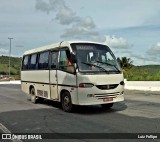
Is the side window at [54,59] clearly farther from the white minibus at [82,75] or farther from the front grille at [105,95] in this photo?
the front grille at [105,95]

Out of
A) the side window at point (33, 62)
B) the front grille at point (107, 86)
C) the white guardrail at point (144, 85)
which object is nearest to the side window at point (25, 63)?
the side window at point (33, 62)

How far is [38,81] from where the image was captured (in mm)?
16469

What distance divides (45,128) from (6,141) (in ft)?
5.70

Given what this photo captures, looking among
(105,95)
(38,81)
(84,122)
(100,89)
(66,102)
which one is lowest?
(84,122)

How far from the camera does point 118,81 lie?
13.0 m

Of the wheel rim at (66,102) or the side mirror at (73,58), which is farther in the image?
the wheel rim at (66,102)

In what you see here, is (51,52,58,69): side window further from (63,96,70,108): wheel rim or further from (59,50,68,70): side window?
(63,96,70,108): wheel rim

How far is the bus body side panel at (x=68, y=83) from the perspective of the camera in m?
12.6

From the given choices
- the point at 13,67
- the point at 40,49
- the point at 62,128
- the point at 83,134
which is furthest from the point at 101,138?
the point at 13,67

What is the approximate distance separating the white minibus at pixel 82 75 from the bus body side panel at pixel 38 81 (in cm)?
9

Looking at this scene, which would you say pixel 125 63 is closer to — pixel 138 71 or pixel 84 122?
pixel 138 71

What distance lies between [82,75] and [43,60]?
13.4 ft

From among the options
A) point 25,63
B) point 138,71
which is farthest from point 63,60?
point 138,71

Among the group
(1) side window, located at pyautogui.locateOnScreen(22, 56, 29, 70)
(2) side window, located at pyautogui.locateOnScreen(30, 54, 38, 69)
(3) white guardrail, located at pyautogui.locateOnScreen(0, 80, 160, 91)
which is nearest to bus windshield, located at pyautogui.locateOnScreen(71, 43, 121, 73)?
(2) side window, located at pyautogui.locateOnScreen(30, 54, 38, 69)
